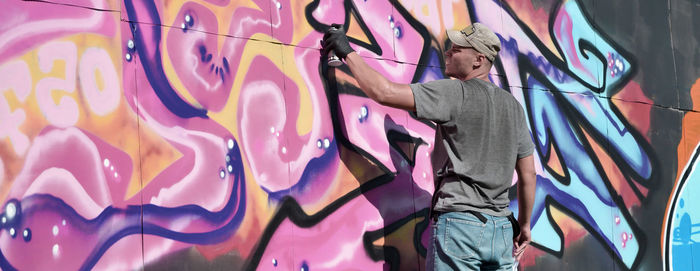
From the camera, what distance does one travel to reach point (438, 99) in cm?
382

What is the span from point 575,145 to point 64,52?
3.46 metres

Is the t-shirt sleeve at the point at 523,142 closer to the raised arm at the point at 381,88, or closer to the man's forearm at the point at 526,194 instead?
the man's forearm at the point at 526,194

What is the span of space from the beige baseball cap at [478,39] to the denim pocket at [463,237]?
0.84m

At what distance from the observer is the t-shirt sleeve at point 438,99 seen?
378 centimetres

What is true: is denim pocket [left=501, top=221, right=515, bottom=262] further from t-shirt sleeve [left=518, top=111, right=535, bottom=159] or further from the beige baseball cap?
the beige baseball cap

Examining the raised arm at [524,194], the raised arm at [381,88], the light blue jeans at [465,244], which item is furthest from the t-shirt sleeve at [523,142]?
the raised arm at [381,88]

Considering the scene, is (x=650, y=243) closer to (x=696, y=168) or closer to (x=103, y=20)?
(x=696, y=168)

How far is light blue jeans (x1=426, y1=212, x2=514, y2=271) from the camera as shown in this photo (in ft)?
12.3

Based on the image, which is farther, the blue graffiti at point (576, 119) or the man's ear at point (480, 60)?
the blue graffiti at point (576, 119)

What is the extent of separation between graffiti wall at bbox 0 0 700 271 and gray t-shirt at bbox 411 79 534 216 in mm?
734

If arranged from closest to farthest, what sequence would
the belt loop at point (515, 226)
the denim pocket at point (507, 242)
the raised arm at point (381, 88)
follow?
the raised arm at point (381, 88), the denim pocket at point (507, 242), the belt loop at point (515, 226)

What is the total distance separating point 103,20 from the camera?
12.3 feet

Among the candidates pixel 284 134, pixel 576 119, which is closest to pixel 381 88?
pixel 284 134

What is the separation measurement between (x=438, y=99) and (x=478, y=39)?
446 mm
